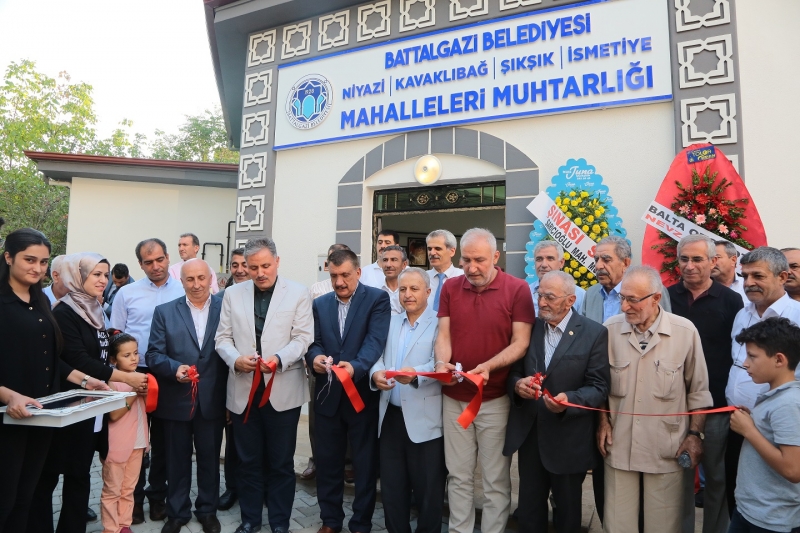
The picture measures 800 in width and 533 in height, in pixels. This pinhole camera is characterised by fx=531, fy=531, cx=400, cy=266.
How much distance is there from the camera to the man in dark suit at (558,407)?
301 centimetres

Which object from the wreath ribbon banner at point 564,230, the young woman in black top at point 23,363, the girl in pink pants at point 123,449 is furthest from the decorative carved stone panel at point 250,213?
the young woman in black top at point 23,363

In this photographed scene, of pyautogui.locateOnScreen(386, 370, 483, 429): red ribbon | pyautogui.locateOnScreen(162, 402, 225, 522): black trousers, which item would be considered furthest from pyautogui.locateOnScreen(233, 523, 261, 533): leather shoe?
pyautogui.locateOnScreen(386, 370, 483, 429): red ribbon

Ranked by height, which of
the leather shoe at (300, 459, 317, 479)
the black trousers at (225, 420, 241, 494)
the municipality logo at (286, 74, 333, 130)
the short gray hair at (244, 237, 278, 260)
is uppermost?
the municipality logo at (286, 74, 333, 130)

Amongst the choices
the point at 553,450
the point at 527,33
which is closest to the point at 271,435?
the point at 553,450

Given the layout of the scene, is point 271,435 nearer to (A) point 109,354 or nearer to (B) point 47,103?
(A) point 109,354

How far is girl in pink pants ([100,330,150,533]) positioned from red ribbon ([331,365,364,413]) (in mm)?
1410

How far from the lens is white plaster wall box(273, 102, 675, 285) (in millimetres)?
5707

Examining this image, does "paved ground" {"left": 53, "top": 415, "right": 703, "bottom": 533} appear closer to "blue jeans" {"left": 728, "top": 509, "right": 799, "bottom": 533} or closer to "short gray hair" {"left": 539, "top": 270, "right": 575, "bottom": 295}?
"blue jeans" {"left": 728, "top": 509, "right": 799, "bottom": 533}

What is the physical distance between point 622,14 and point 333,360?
16.5 ft

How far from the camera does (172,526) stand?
3.63 m

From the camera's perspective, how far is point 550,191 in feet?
19.6

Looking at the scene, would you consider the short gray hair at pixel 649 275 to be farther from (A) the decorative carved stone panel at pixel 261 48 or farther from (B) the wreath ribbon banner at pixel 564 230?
(A) the decorative carved stone panel at pixel 261 48

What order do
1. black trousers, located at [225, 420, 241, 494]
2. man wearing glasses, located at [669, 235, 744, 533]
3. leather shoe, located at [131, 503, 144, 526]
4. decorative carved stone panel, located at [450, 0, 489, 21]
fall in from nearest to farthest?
man wearing glasses, located at [669, 235, 744, 533] → leather shoe, located at [131, 503, 144, 526] → black trousers, located at [225, 420, 241, 494] → decorative carved stone panel, located at [450, 0, 489, 21]

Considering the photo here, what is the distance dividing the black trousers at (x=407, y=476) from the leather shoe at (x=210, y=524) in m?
1.22
